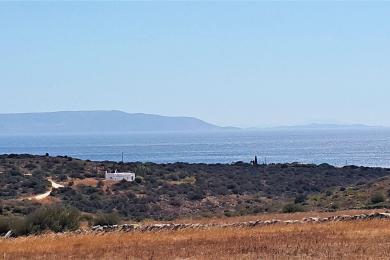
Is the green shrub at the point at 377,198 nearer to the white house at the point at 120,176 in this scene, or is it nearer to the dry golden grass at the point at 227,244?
the dry golden grass at the point at 227,244

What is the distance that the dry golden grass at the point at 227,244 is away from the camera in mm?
→ 15891

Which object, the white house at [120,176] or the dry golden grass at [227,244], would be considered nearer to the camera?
the dry golden grass at [227,244]

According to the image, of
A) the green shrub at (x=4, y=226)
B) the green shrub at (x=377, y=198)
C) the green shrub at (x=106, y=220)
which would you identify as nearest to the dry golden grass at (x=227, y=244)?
the green shrub at (x=4, y=226)

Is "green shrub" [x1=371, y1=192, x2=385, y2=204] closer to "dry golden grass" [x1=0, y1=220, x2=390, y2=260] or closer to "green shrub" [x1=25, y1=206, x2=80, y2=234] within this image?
"dry golden grass" [x1=0, y1=220, x2=390, y2=260]

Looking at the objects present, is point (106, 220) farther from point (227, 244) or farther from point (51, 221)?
point (227, 244)

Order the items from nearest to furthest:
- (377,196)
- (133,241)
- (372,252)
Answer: (372,252)
(133,241)
(377,196)

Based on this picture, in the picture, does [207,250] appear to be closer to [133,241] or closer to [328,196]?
[133,241]

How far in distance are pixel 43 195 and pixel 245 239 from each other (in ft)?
122

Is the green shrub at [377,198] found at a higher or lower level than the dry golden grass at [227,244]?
lower

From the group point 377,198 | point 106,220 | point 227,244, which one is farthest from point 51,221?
point 377,198

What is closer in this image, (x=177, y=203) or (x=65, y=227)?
(x=65, y=227)

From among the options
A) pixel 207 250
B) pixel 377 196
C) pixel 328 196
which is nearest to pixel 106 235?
pixel 207 250

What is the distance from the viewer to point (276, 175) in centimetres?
7412

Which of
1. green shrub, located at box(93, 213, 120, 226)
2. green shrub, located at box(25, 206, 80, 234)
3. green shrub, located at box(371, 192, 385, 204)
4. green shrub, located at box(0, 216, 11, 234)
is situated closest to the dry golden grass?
green shrub, located at box(25, 206, 80, 234)
